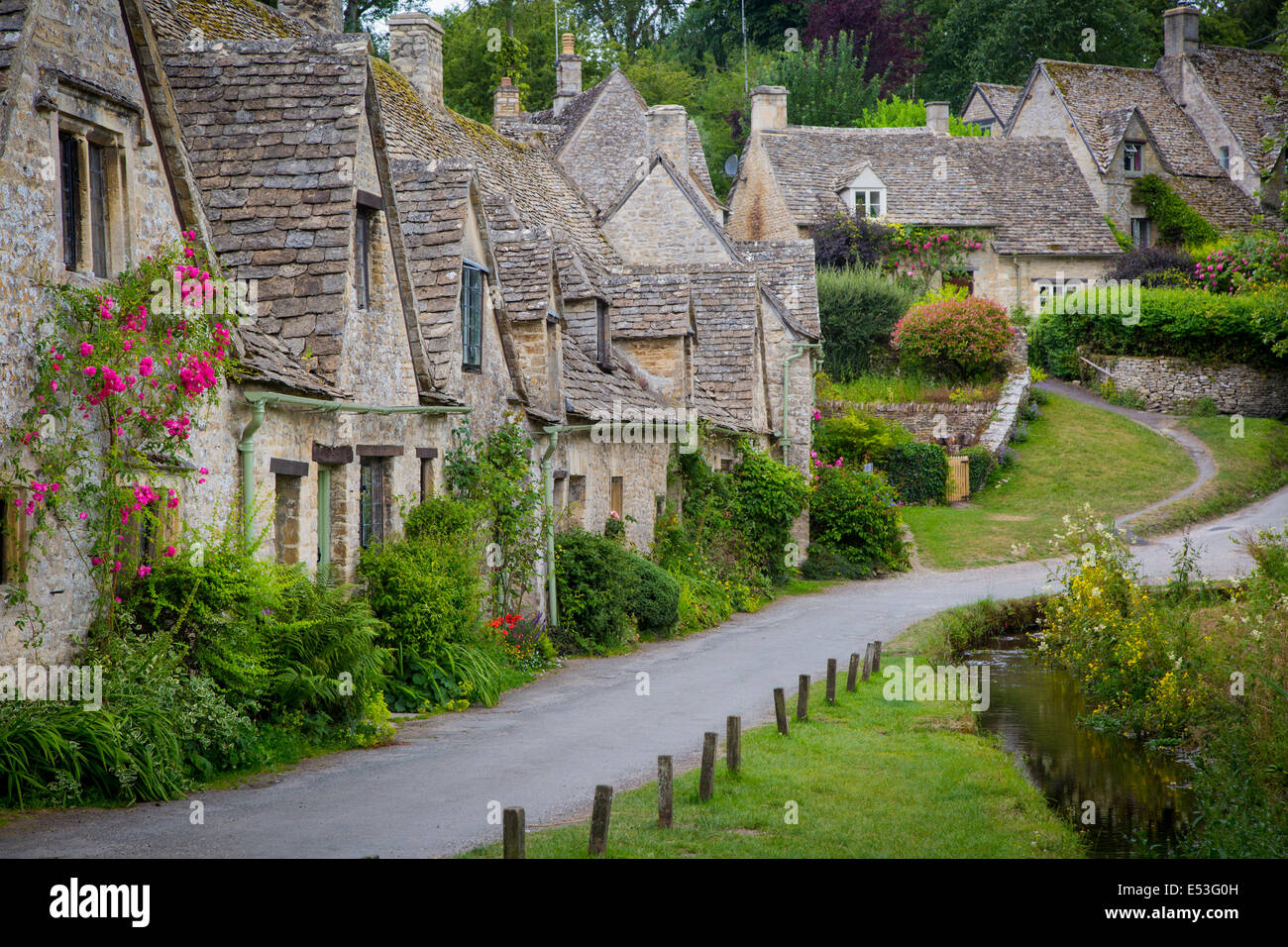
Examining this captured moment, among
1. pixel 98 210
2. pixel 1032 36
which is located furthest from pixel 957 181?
pixel 98 210

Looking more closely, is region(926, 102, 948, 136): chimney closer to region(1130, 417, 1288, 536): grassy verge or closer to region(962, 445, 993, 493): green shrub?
region(1130, 417, 1288, 536): grassy verge

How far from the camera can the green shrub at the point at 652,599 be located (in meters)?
21.7

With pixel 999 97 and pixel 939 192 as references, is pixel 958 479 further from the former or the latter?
pixel 999 97

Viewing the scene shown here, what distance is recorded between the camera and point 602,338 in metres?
25.5

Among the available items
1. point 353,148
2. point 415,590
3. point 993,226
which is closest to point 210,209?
point 353,148

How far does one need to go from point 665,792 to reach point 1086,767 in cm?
740

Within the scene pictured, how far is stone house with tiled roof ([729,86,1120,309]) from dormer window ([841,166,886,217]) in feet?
0.12

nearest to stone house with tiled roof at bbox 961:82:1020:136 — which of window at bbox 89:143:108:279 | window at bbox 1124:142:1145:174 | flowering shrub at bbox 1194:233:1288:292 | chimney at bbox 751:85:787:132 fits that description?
window at bbox 1124:142:1145:174

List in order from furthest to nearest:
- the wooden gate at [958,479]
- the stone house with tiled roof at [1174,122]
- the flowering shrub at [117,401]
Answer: the stone house with tiled roof at [1174,122]
the wooden gate at [958,479]
the flowering shrub at [117,401]

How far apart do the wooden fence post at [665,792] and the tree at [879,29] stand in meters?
63.0

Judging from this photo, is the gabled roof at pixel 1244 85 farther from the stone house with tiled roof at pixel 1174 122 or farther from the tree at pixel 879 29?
the tree at pixel 879 29

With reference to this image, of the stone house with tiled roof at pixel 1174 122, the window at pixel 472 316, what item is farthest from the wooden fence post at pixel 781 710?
the stone house with tiled roof at pixel 1174 122

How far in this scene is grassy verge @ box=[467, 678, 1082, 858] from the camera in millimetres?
9484

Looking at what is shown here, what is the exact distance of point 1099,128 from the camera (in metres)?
53.8
